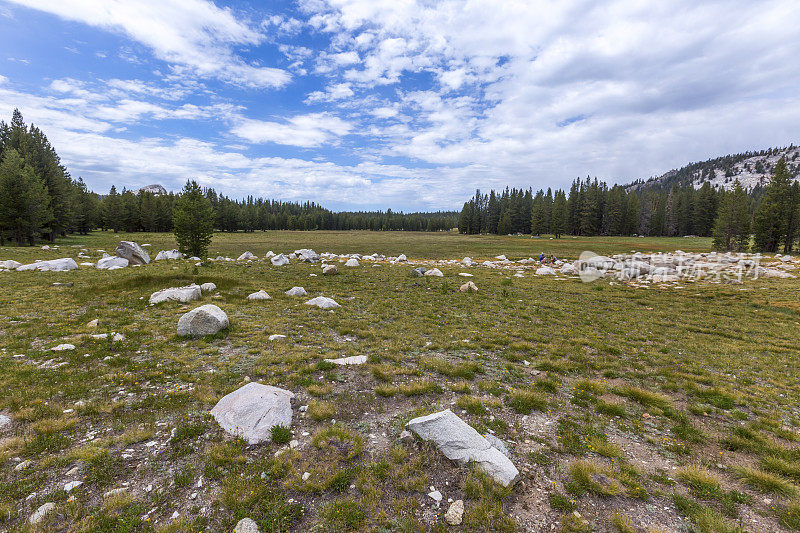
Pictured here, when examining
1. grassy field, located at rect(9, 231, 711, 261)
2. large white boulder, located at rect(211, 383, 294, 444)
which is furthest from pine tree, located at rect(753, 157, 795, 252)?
large white boulder, located at rect(211, 383, 294, 444)

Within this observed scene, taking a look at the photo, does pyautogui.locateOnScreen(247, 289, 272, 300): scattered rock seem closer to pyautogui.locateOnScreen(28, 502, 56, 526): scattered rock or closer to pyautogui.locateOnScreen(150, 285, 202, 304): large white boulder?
pyautogui.locateOnScreen(150, 285, 202, 304): large white boulder

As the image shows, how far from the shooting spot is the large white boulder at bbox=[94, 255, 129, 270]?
25.9m

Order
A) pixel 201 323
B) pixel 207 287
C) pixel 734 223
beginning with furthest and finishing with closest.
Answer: pixel 734 223, pixel 207 287, pixel 201 323

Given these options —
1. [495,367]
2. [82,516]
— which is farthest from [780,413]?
[82,516]

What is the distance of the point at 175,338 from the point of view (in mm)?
11547

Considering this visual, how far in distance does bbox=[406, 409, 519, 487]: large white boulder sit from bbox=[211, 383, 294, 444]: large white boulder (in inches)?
123

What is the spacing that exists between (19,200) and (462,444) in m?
64.2

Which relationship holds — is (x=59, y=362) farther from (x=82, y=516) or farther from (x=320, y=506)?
(x=320, y=506)

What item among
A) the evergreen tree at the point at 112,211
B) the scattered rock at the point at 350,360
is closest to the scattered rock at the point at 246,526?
the scattered rock at the point at 350,360

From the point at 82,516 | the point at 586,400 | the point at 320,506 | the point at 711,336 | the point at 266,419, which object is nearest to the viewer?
the point at 82,516

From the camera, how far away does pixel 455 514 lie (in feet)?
15.4

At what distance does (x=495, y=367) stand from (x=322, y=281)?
18.9 metres

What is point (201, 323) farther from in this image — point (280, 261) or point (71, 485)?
point (280, 261)

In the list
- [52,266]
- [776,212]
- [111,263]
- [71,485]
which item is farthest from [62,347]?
[776,212]
